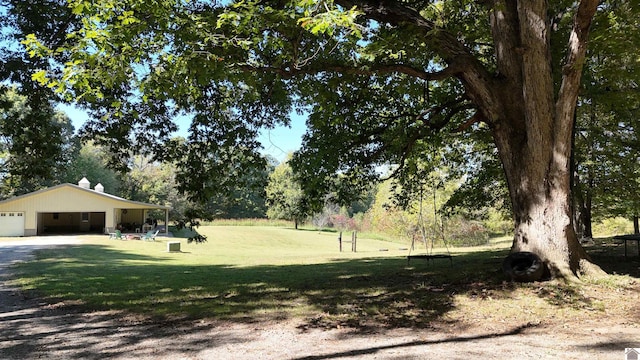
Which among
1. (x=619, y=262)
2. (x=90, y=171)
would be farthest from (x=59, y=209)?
(x=619, y=262)

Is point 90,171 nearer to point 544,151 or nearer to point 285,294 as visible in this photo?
point 285,294

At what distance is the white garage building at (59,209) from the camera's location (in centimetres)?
3650

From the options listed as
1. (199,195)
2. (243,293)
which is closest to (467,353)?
(243,293)

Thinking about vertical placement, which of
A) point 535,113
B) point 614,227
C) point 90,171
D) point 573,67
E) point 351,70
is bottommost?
point 614,227

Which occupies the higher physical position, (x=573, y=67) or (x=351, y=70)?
(x=351, y=70)

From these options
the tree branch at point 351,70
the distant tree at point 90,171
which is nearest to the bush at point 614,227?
the tree branch at point 351,70

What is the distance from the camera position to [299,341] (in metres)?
5.49

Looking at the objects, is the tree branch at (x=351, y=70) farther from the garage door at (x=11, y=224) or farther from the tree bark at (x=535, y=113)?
the garage door at (x=11, y=224)

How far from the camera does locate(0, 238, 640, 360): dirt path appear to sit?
4.87 meters

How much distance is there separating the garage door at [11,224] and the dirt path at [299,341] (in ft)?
117

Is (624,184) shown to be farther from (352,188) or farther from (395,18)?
(395,18)

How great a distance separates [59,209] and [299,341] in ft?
126

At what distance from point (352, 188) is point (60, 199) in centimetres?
3327

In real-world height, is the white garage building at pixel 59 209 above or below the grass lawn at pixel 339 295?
above
